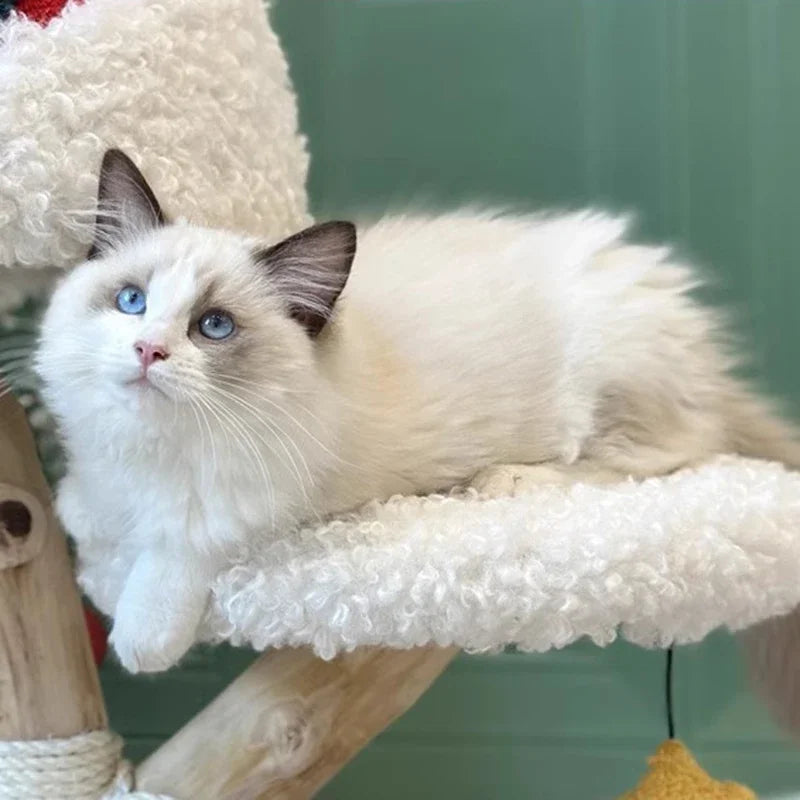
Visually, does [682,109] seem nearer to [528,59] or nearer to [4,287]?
[528,59]

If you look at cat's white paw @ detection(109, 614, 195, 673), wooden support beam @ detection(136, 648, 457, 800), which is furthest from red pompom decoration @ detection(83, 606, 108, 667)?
cat's white paw @ detection(109, 614, 195, 673)

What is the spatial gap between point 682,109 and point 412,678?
3.44 ft

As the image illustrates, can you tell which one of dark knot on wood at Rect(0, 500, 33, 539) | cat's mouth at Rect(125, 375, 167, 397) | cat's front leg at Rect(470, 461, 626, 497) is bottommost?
cat's front leg at Rect(470, 461, 626, 497)

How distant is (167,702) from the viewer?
1.68m

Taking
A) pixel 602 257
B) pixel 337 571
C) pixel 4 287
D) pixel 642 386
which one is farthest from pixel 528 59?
pixel 337 571

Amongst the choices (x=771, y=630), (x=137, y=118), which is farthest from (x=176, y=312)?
(x=771, y=630)

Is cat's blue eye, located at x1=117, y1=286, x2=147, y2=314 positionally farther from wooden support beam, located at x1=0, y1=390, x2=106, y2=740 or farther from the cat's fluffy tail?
the cat's fluffy tail

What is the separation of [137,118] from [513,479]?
0.48 metres

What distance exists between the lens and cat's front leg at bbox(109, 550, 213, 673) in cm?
87

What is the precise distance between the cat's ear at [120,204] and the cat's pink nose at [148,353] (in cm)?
16

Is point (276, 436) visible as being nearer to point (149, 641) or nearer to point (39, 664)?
point (149, 641)

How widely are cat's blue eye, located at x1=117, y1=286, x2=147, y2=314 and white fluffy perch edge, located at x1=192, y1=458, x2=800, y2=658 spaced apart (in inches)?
8.8

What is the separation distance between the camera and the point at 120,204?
0.89 m

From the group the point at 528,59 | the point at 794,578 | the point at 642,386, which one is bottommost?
the point at 794,578
